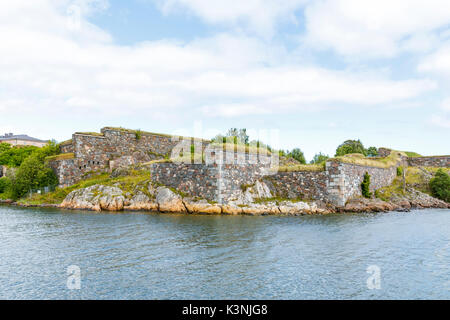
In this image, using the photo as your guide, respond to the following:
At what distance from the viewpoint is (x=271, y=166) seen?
106ft

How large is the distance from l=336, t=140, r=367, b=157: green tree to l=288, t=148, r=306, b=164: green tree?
9.37m

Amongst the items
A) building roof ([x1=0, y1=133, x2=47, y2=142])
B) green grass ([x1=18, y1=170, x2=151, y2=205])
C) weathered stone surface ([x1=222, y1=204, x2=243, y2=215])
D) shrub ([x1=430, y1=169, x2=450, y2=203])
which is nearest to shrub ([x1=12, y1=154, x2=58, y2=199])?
green grass ([x1=18, y1=170, x2=151, y2=205])

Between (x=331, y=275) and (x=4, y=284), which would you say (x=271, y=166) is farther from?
(x=4, y=284)

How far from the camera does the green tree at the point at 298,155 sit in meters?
46.6

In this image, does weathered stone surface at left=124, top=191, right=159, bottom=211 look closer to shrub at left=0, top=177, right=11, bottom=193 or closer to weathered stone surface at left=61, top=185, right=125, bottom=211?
weathered stone surface at left=61, top=185, right=125, bottom=211

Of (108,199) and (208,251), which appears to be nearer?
(208,251)

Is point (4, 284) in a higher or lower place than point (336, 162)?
lower

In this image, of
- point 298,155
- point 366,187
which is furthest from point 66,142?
point 366,187

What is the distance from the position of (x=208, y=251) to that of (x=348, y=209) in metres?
17.3

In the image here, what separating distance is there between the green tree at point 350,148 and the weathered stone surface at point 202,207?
109ft

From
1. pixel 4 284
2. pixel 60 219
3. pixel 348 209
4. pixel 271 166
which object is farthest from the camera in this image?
pixel 271 166

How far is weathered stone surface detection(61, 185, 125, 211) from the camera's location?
97.5 feet

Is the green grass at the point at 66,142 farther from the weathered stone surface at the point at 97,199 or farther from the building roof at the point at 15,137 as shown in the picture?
the building roof at the point at 15,137
